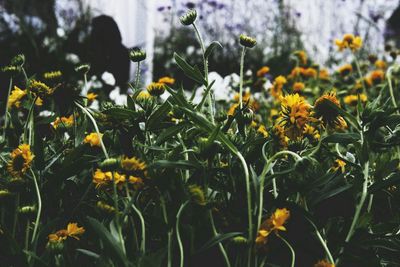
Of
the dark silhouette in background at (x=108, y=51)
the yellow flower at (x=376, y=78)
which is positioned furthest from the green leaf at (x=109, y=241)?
the dark silhouette in background at (x=108, y=51)

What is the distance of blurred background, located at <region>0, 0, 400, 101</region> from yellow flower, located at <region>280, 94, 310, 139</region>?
2236 mm

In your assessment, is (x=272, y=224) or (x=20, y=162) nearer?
(x=272, y=224)

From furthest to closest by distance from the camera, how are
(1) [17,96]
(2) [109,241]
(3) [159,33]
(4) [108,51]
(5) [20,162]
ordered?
(3) [159,33]
(4) [108,51]
(1) [17,96]
(5) [20,162]
(2) [109,241]

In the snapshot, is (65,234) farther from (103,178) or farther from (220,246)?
(220,246)

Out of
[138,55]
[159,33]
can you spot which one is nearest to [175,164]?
[138,55]

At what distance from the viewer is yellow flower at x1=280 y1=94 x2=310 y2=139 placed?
2.92 ft

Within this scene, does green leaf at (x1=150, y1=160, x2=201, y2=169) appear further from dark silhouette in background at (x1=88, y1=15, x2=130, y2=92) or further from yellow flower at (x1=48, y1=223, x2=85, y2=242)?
dark silhouette in background at (x1=88, y1=15, x2=130, y2=92)

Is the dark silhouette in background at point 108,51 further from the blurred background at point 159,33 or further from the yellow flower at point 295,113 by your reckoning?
the yellow flower at point 295,113

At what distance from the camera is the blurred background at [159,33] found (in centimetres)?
343

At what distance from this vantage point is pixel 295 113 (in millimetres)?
892

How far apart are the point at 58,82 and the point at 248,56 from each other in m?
4.16

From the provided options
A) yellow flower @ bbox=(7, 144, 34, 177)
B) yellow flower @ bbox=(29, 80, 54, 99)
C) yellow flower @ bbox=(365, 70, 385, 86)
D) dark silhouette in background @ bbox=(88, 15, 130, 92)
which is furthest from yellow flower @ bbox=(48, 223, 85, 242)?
dark silhouette in background @ bbox=(88, 15, 130, 92)

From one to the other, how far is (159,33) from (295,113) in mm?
4543

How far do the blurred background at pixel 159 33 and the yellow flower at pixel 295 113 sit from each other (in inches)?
88.0
